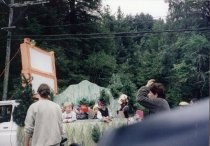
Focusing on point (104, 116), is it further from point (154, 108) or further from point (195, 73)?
point (195, 73)

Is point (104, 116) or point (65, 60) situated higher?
point (65, 60)

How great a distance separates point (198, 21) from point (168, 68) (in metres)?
10.5

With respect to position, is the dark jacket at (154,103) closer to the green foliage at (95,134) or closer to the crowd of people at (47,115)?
the crowd of people at (47,115)

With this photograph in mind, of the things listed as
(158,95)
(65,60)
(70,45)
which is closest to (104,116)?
(158,95)

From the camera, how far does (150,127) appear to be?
6.93 ft

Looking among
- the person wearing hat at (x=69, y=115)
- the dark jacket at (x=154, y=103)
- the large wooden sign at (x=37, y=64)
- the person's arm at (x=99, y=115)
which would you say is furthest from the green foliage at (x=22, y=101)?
the dark jacket at (x=154, y=103)

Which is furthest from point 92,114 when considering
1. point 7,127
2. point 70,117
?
point 7,127

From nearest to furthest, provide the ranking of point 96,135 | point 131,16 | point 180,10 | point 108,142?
point 108,142
point 96,135
point 180,10
point 131,16

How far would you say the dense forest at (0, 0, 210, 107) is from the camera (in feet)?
125

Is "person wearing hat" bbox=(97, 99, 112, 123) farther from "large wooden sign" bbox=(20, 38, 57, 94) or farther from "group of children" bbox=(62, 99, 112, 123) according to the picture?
"large wooden sign" bbox=(20, 38, 57, 94)

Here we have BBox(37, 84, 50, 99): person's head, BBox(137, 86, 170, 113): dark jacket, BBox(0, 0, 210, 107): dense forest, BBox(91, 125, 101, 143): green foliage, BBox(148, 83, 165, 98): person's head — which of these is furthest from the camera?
BBox(0, 0, 210, 107): dense forest

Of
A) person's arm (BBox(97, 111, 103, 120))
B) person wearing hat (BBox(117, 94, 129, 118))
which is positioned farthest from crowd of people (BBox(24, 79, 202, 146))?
person's arm (BBox(97, 111, 103, 120))

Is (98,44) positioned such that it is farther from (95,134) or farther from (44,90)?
(44,90)

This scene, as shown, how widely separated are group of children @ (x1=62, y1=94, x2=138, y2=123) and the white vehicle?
1.18 metres
